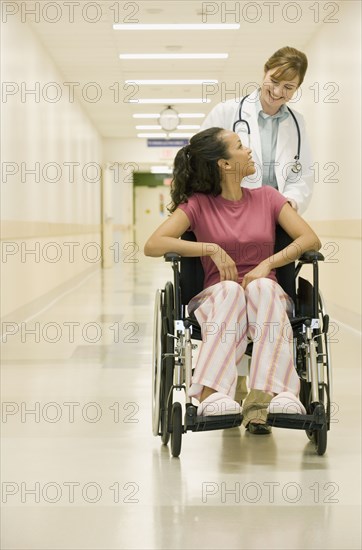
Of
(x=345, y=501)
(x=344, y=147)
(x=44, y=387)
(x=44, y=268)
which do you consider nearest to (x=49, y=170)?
(x=44, y=268)

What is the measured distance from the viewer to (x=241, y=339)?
A: 2904 mm

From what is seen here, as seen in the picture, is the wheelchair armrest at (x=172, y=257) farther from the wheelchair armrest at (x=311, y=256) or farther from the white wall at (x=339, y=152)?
the white wall at (x=339, y=152)

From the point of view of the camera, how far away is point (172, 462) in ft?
9.88

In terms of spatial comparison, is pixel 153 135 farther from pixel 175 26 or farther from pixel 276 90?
pixel 276 90

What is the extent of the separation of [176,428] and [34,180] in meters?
5.90

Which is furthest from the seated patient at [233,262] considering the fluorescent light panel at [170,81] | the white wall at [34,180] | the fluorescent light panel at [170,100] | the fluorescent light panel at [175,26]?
the fluorescent light panel at [170,100]

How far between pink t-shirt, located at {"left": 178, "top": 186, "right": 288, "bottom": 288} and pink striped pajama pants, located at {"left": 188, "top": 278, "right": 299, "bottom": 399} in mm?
178

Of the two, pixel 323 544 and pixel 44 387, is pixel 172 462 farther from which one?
pixel 44 387

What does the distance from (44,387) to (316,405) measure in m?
2.06

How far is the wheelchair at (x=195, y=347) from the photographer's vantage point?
2.73 metres

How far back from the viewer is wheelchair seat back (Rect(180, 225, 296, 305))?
10.2 ft

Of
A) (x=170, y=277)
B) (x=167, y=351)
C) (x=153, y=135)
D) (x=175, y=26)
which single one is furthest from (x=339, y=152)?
(x=153, y=135)

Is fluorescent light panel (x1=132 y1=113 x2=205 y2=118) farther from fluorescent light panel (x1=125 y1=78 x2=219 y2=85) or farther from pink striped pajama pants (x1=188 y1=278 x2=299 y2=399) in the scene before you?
pink striped pajama pants (x1=188 y1=278 x2=299 y2=399)

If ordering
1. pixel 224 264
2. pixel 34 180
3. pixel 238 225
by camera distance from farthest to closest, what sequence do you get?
pixel 34 180
pixel 238 225
pixel 224 264
